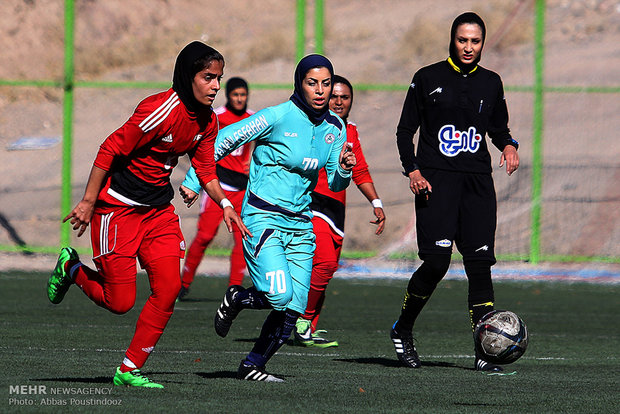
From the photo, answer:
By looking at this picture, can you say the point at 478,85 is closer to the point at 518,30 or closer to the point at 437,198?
the point at 437,198

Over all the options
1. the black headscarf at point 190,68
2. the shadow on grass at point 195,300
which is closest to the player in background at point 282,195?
the black headscarf at point 190,68

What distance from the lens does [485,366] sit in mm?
8602

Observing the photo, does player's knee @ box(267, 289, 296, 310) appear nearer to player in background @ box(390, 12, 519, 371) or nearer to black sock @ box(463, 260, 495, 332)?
player in background @ box(390, 12, 519, 371)

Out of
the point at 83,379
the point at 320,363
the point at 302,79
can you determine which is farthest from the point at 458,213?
the point at 83,379

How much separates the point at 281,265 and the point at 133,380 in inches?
45.1

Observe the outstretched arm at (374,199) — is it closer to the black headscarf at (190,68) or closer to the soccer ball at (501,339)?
the soccer ball at (501,339)

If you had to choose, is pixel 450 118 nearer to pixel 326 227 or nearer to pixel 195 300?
pixel 326 227

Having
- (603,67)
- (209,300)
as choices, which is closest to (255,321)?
(209,300)

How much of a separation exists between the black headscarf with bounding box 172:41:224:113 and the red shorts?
659 millimetres

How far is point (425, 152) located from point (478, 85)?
1.95 feet

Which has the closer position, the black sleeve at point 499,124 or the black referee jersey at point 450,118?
the black referee jersey at point 450,118

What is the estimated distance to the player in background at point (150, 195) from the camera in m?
7.13

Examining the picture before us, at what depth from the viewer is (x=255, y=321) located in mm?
12094

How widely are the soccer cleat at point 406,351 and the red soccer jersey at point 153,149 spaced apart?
2.14 metres
